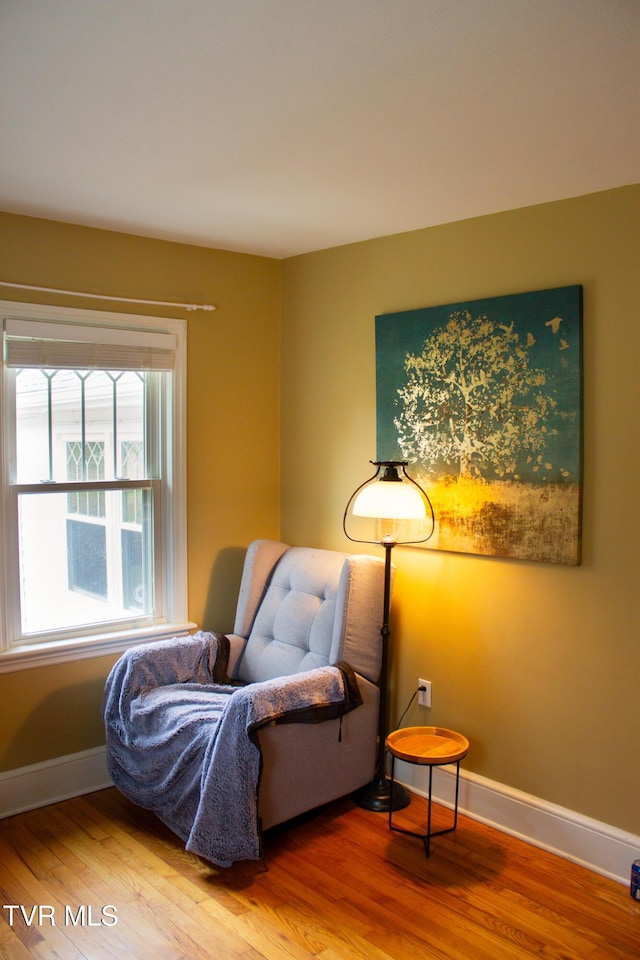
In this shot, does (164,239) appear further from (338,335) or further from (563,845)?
(563,845)

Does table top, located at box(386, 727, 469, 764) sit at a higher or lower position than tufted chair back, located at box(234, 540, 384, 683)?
lower

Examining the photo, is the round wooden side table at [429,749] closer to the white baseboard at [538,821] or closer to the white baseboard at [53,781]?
the white baseboard at [538,821]

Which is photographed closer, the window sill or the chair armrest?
the window sill

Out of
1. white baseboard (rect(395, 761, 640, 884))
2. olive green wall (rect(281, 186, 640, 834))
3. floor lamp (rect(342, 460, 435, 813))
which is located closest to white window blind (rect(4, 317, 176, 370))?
olive green wall (rect(281, 186, 640, 834))

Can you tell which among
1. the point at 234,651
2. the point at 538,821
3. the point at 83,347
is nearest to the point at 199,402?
the point at 83,347

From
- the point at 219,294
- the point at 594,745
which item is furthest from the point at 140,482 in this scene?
the point at 594,745

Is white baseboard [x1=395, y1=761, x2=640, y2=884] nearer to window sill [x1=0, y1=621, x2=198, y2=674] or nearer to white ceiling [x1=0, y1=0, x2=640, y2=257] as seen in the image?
window sill [x1=0, y1=621, x2=198, y2=674]

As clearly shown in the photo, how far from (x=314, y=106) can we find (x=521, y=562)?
1.84 m

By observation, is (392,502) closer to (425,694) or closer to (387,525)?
(387,525)

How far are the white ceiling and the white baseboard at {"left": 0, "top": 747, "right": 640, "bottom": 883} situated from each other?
2.31 m

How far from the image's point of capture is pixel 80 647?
3.43 metres

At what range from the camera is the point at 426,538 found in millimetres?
3371

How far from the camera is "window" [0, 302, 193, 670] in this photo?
3.29 meters

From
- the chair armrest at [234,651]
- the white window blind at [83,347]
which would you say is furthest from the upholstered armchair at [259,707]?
the white window blind at [83,347]
